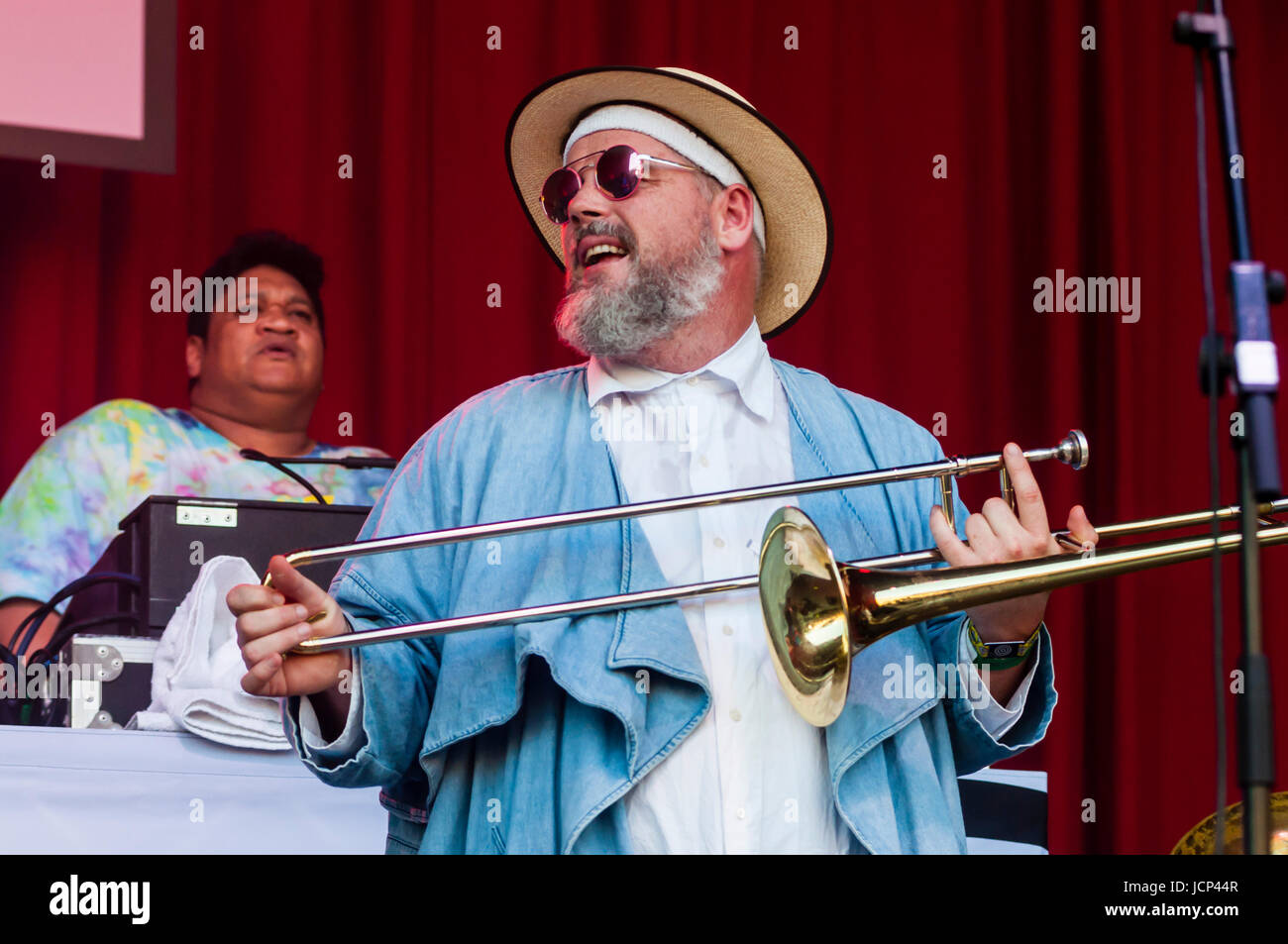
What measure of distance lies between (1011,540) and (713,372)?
578mm

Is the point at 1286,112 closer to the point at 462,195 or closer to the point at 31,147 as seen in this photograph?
the point at 462,195

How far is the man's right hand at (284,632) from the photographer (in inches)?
78.2

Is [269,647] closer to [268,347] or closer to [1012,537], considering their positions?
[1012,537]

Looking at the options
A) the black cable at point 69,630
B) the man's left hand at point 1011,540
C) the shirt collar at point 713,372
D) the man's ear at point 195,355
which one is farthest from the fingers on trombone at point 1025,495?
the man's ear at point 195,355

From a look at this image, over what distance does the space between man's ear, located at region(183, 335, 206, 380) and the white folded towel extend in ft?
5.72

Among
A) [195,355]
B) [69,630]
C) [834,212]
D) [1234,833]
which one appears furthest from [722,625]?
[834,212]

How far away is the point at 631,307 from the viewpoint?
2.42 m

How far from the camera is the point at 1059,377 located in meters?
4.43

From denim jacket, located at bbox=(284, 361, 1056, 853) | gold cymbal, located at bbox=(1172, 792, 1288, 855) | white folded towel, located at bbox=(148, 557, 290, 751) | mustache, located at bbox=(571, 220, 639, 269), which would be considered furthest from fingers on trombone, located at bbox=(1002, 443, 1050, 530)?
white folded towel, located at bbox=(148, 557, 290, 751)

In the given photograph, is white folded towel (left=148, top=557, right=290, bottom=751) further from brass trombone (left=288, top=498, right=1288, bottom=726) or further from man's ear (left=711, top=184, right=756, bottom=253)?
man's ear (left=711, top=184, right=756, bottom=253)

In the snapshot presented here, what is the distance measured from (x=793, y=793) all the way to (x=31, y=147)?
9.34ft

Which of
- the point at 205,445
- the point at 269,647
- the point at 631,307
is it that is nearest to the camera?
the point at 269,647

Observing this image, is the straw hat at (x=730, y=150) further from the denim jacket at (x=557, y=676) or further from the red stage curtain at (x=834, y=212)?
the red stage curtain at (x=834, y=212)

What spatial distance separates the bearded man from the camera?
6.77 ft
